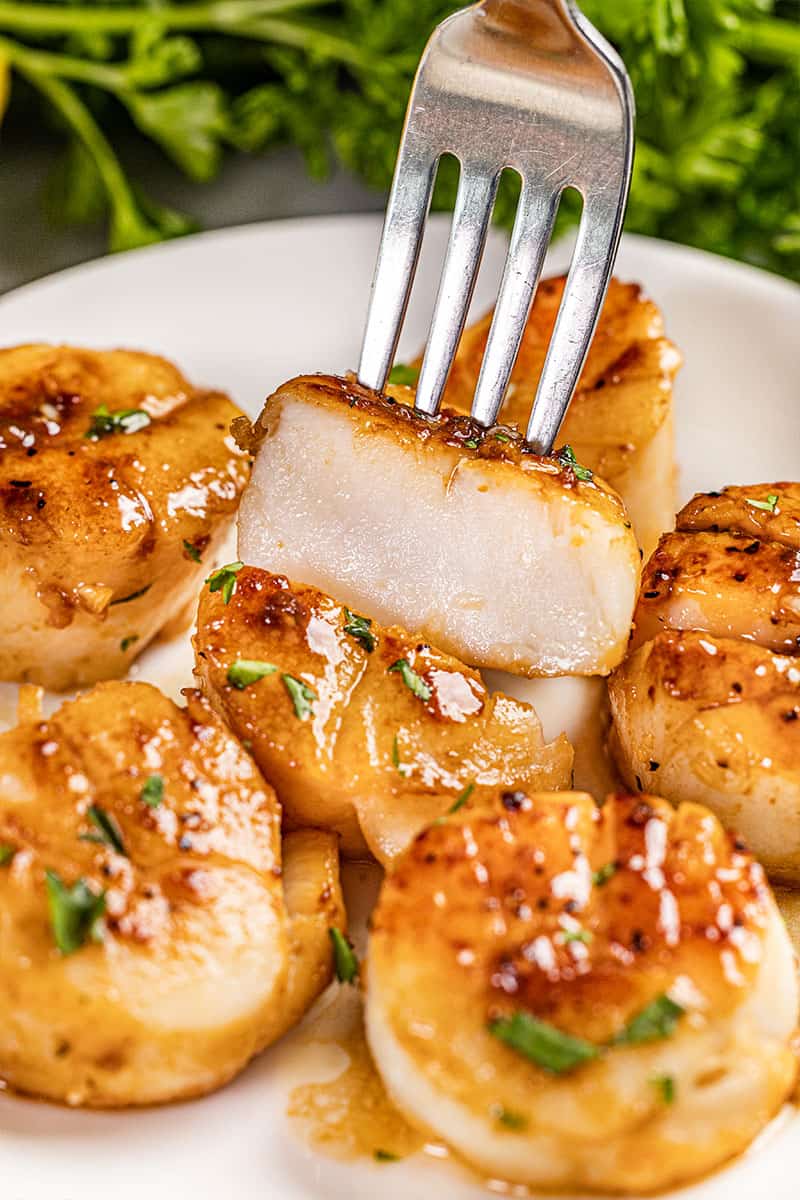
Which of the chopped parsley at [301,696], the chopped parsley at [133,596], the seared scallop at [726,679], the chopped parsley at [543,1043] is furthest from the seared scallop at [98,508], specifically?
the chopped parsley at [543,1043]

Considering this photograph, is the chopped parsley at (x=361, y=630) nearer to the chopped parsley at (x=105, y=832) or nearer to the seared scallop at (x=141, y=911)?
the seared scallop at (x=141, y=911)

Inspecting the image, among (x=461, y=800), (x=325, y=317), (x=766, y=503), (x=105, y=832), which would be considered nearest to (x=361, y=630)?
(x=461, y=800)

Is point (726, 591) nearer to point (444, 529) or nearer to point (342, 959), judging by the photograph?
point (444, 529)

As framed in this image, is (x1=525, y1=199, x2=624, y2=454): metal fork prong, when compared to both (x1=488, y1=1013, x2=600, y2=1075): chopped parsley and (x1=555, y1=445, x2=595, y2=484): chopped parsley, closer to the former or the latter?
(x1=555, y1=445, x2=595, y2=484): chopped parsley

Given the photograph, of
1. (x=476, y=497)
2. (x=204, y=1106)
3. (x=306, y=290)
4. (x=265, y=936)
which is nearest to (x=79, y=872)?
(x=265, y=936)

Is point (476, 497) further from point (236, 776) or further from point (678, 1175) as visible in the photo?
point (678, 1175)
